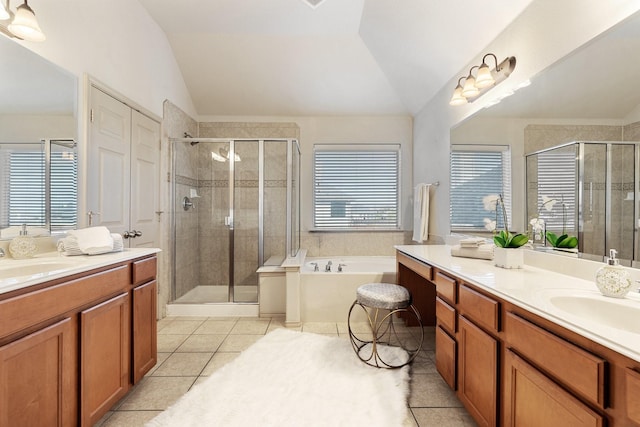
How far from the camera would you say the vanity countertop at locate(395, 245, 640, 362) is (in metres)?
0.79

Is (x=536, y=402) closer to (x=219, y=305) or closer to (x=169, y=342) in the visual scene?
(x=169, y=342)

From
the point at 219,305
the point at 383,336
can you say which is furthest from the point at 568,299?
the point at 219,305

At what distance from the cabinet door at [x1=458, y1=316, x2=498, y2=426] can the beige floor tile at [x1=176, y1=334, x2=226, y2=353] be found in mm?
1794

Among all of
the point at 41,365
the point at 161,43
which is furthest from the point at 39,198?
the point at 161,43

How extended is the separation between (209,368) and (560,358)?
6.53 feet

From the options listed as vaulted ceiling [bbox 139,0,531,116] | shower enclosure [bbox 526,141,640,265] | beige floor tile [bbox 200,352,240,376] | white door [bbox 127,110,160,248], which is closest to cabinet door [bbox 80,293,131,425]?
beige floor tile [bbox 200,352,240,376]

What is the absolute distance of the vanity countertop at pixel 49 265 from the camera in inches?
42.7

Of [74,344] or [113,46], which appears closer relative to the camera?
[74,344]

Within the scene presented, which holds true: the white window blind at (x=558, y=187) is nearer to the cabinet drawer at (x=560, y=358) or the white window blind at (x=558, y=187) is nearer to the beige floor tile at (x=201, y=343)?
the cabinet drawer at (x=560, y=358)

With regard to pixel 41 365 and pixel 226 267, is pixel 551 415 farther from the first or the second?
pixel 226 267

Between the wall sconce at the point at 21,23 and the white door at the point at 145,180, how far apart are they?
3.63 ft

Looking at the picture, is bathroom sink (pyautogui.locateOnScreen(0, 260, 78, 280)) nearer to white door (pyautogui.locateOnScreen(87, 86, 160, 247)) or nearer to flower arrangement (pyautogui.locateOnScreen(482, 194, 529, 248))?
white door (pyautogui.locateOnScreen(87, 86, 160, 247))

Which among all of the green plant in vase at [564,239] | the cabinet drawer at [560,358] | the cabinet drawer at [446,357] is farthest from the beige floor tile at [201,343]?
the green plant in vase at [564,239]

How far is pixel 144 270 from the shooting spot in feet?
5.85
